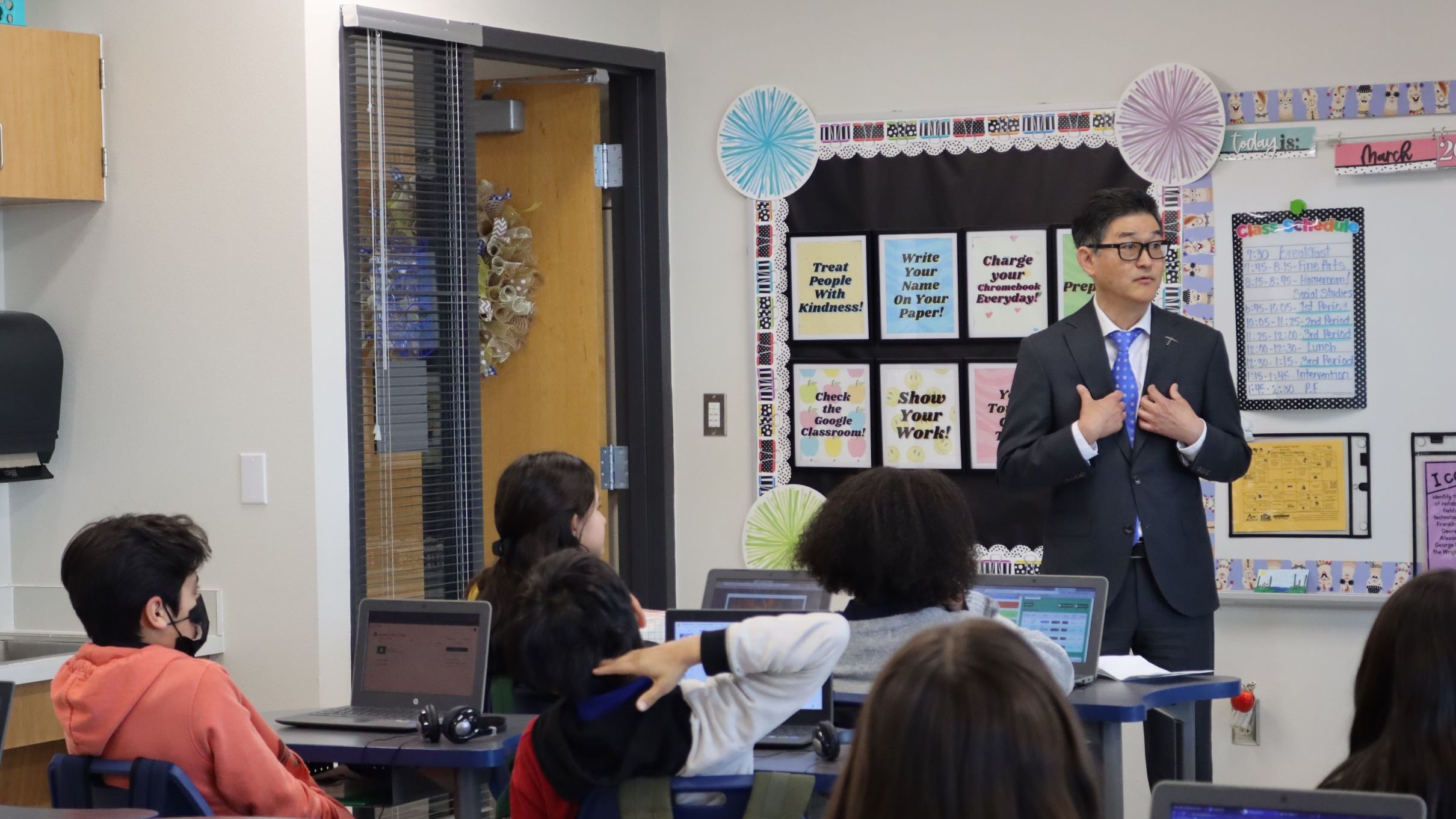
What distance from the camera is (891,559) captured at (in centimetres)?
238

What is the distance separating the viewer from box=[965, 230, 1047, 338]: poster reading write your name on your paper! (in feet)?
15.1

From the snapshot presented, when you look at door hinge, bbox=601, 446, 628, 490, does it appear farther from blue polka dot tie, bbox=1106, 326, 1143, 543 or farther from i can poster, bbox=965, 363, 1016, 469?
blue polka dot tie, bbox=1106, 326, 1143, 543

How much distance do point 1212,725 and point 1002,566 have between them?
0.75 meters

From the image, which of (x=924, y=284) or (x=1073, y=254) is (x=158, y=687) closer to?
(x=924, y=284)

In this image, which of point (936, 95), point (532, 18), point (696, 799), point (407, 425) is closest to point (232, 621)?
point (407, 425)

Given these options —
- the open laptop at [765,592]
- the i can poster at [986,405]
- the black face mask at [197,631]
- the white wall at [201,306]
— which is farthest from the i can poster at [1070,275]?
the black face mask at [197,631]

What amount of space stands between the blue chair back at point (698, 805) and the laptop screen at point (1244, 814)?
2.34ft

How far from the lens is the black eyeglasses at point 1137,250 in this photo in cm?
358

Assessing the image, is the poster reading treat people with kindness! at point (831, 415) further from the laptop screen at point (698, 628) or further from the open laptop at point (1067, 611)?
the laptop screen at point (698, 628)

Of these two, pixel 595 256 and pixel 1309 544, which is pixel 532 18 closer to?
pixel 595 256

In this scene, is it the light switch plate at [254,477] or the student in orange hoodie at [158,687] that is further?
the light switch plate at [254,477]

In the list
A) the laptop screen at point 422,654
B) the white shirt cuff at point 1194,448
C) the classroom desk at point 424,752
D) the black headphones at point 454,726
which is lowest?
the classroom desk at point 424,752

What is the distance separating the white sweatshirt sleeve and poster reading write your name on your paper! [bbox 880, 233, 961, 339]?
266 centimetres

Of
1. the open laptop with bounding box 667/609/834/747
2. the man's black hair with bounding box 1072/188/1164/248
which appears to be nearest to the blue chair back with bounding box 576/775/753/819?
the open laptop with bounding box 667/609/834/747
